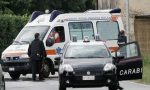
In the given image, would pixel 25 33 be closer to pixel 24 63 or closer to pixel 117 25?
pixel 24 63

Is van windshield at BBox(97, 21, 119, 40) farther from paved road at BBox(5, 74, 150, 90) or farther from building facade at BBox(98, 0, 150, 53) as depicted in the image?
building facade at BBox(98, 0, 150, 53)

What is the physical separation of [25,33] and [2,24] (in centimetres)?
1872

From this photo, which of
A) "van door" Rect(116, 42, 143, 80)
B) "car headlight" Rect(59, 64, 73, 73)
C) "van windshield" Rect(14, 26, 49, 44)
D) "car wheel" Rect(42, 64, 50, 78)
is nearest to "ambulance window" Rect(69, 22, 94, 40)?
"van windshield" Rect(14, 26, 49, 44)

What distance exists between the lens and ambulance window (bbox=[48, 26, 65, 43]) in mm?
29084

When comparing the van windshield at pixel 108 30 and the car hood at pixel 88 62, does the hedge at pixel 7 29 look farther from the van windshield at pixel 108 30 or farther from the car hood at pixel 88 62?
the car hood at pixel 88 62

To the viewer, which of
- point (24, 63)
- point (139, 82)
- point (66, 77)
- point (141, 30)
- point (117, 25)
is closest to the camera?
point (66, 77)

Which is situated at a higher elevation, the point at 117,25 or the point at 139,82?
the point at 117,25

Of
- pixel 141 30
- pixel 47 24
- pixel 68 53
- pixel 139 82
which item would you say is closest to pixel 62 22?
pixel 47 24

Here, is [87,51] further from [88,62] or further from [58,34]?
[58,34]

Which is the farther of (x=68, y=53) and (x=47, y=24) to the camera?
(x=47, y=24)

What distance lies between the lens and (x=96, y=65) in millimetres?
20703

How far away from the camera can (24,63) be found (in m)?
28.3

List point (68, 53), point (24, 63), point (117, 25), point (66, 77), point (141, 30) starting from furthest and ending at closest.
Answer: point (141, 30) < point (117, 25) < point (24, 63) < point (68, 53) < point (66, 77)

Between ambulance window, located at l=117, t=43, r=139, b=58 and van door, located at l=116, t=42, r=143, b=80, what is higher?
ambulance window, located at l=117, t=43, r=139, b=58
